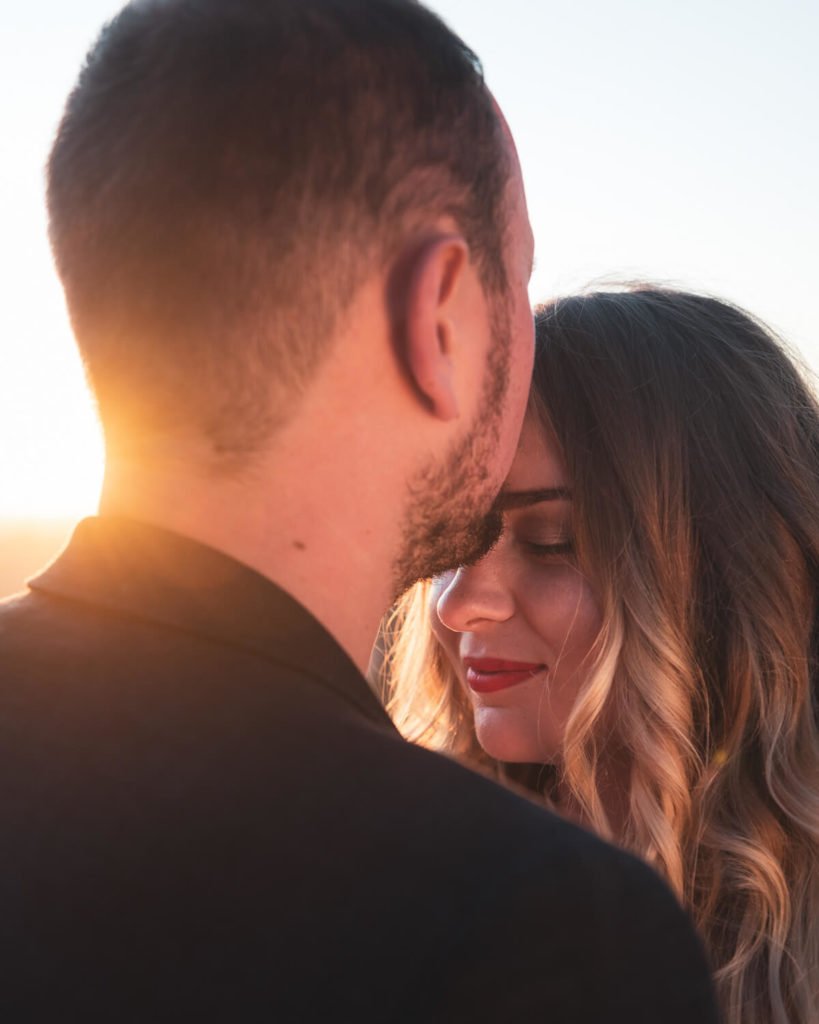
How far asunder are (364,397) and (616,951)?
0.68m

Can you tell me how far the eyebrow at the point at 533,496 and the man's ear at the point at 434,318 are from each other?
1.57 m

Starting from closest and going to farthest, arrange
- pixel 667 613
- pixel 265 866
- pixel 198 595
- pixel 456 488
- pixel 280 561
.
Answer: pixel 265 866, pixel 198 595, pixel 280 561, pixel 456 488, pixel 667 613

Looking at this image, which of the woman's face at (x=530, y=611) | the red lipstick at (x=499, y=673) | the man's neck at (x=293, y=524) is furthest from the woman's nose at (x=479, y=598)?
the man's neck at (x=293, y=524)

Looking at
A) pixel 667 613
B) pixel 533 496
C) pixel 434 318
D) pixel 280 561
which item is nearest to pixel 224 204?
pixel 434 318

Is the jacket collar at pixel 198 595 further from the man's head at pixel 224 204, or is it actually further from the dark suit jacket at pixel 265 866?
the man's head at pixel 224 204

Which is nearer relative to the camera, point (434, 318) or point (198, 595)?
point (198, 595)

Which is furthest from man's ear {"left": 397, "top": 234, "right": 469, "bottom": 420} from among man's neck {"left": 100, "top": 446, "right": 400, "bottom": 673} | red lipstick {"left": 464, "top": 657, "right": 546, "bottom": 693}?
red lipstick {"left": 464, "top": 657, "right": 546, "bottom": 693}

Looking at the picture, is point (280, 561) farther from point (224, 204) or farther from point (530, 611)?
point (530, 611)

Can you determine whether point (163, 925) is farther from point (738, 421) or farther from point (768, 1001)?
point (738, 421)

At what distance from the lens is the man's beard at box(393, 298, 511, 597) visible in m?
1.41

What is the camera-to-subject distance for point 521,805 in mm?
1021

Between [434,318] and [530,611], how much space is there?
174 centimetres

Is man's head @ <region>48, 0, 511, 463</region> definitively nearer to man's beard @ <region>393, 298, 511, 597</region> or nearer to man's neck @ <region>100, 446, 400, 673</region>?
man's neck @ <region>100, 446, 400, 673</region>

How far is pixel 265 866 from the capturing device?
3.11 ft
